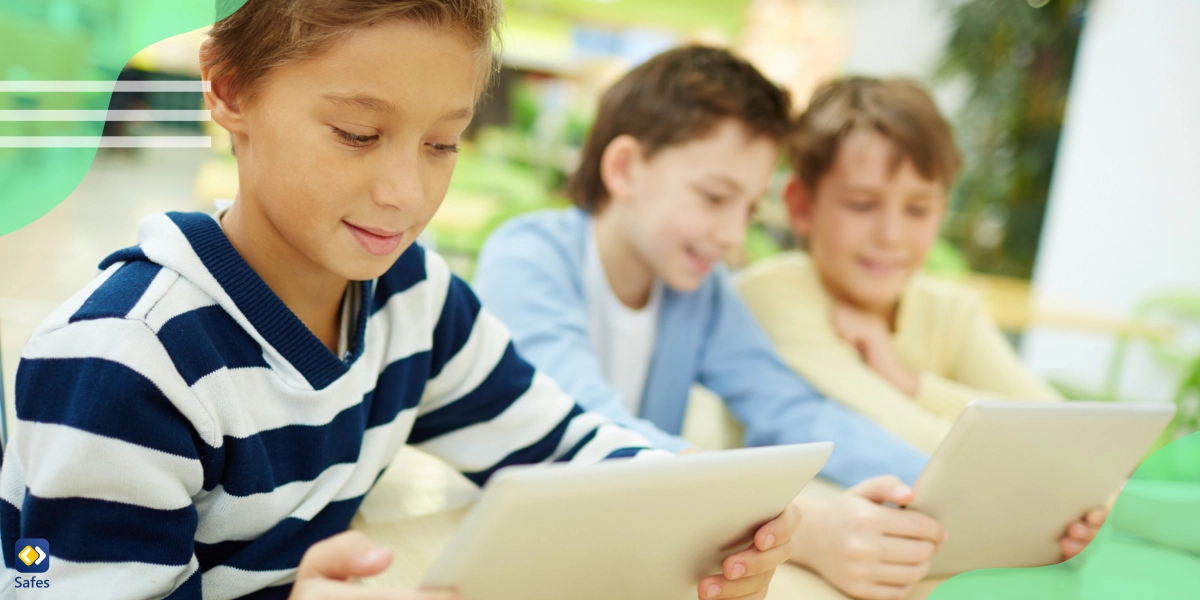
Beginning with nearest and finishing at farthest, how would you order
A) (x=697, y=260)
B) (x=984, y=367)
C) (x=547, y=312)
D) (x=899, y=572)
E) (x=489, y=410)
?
(x=899, y=572) → (x=489, y=410) → (x=547, y=312) → (x=697, y=260) → (x=984, y=367)

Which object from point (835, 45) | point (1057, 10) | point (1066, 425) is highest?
point (1057, 10)

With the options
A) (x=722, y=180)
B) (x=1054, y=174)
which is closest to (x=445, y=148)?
(x=722, y=180)

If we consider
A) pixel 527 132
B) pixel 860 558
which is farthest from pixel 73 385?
pixel 527 132

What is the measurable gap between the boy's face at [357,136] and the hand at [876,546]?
1.30ft

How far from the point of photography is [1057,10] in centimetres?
343

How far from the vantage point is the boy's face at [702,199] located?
1028mm

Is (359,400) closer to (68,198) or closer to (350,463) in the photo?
(350,463)

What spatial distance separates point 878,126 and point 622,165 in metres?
0.35

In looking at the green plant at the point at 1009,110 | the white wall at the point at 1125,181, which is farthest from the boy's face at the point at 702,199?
the green plant at the point at 1009,110

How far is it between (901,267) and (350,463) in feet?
2.79

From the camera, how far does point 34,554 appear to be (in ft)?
1.40

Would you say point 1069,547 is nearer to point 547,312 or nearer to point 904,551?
point 904,551

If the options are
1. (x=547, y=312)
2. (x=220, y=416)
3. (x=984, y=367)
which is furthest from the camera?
(x=984, y=367)

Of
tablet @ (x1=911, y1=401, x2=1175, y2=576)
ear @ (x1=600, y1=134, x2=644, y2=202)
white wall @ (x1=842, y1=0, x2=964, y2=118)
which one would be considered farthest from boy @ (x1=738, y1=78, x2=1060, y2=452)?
white wall @ (x1=842, y1=0, x2=964, y2=118)
